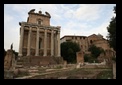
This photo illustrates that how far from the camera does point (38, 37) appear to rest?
41781mm

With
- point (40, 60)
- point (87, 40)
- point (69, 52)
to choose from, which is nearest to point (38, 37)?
point (40, 60)

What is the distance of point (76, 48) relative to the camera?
50.7m

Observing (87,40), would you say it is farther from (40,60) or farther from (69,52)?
(40,60)

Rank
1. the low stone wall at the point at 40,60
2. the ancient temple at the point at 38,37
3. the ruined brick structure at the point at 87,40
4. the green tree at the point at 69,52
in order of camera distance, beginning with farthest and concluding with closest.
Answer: the ruined brick structure at the point at 87,40 → the green tree at the point at 69,52 → the ancient temple at the point at 38,37 → the low stone wall at the point at 40,60

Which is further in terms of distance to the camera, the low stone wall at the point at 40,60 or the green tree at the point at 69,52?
the green tree at the point at 69,52

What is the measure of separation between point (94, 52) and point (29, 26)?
96.8 ft

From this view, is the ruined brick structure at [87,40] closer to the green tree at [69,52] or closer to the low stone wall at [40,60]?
the green tree at [69,52]

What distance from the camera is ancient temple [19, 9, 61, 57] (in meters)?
40.8

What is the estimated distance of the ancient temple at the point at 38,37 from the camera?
134 ft

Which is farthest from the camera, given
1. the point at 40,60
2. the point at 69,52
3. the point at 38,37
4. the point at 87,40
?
the point at 87,40

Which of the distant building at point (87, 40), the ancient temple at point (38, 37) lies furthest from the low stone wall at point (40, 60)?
the distant building at point (87, 40)
